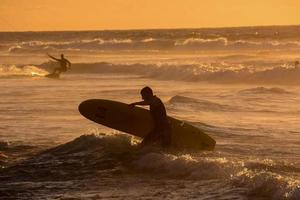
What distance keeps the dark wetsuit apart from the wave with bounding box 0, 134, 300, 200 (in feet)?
0.83

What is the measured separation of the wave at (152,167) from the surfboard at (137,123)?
650 mm

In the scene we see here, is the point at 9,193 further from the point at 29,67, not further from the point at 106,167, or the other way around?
the point at 29,67

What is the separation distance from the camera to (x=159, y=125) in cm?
1417

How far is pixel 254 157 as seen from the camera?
14.1 m

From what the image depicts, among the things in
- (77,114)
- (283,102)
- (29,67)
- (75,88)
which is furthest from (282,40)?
(77,114)

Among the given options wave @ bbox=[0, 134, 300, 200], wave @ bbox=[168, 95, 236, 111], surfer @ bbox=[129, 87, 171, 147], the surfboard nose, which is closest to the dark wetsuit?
surfer @ bbox=[129, 87, 171, 147]

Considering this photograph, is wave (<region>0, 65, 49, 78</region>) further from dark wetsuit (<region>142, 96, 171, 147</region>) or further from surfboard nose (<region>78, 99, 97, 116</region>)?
dark wetsuit (<region>142, 96, 171, 147</region>)

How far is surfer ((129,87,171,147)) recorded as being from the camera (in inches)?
555

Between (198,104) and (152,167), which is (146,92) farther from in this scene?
(198,104)

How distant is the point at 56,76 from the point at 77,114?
754 inches

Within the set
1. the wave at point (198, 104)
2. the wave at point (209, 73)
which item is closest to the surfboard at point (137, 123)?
the wave at point (198, 104)

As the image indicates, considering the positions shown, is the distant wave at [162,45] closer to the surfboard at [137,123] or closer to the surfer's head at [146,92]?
the surfboard at [137,123]

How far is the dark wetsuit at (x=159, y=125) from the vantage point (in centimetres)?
1417

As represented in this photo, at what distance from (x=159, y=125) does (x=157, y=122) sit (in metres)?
0.07
